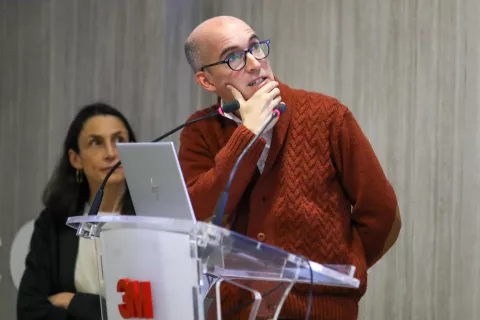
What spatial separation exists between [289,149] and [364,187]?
242 mm

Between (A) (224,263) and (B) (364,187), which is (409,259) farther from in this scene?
(A) (224,263)

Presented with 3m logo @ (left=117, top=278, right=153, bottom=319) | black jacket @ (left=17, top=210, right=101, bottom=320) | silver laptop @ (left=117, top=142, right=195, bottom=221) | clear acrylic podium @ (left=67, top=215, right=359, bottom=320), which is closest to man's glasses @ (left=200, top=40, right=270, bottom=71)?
silver laptop @ (left=117, top=142, right=195, bottom=221)

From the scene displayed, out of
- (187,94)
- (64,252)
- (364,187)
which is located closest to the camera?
(364,187)

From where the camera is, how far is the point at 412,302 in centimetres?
319

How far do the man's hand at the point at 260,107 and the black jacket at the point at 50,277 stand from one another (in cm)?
142

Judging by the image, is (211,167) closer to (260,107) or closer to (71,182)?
(260,107)

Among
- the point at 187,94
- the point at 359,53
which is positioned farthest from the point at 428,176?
the point at 187,94

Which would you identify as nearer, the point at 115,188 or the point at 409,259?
the point at 409,259

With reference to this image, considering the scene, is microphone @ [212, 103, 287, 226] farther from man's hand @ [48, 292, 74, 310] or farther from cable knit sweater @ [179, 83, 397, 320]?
man's hand @ [48, 292, 74, 310]

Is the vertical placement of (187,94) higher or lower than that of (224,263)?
higher

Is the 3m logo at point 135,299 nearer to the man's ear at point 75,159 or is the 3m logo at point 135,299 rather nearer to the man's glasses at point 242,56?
the man's glasses at point 242,56

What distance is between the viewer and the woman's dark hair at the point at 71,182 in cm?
351

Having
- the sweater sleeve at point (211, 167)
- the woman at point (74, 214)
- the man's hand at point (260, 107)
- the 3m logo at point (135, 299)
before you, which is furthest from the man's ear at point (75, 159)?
the 3m logo at point (135, 299)

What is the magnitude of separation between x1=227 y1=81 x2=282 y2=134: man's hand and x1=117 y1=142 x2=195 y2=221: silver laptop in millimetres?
322
